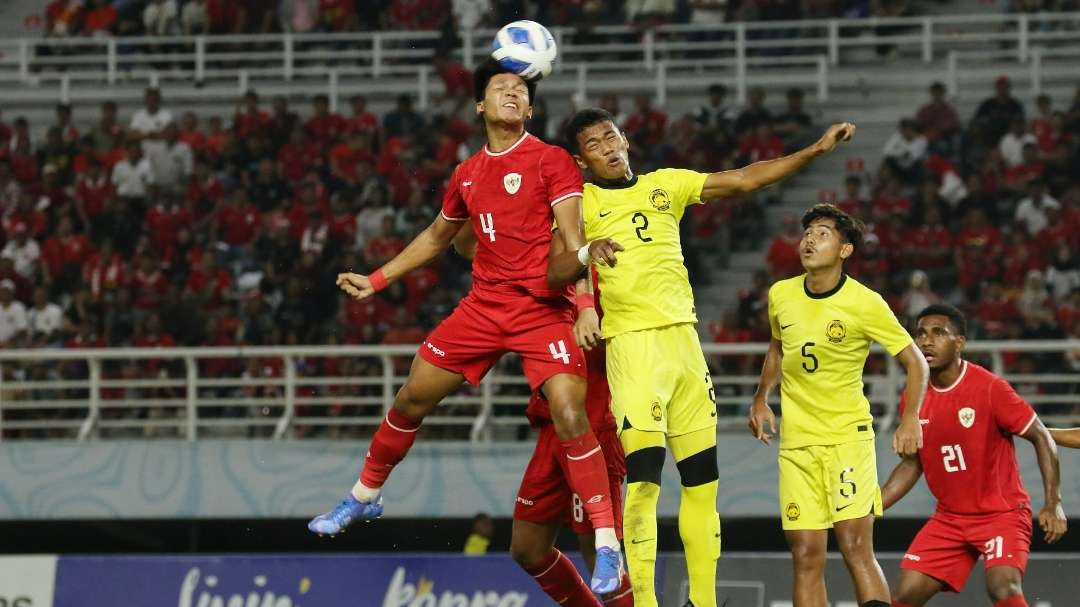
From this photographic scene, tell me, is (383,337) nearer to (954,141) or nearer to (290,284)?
(290,284)

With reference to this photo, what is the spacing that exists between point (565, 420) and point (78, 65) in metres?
18.9

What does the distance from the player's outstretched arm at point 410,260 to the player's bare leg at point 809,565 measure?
94.4 inches

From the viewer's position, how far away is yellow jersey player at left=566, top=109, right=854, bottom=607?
9117 millimetres

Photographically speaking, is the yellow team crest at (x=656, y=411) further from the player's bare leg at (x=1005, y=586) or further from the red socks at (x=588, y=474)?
the player's bare leg at (x=1005, y=586)

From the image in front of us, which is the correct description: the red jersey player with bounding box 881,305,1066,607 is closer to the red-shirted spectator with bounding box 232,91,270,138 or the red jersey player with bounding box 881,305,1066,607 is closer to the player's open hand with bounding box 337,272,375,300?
the player's open hand with bounding box 337,272,375,300

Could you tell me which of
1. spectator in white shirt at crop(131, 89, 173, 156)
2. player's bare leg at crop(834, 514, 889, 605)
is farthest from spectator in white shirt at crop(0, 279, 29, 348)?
player's bare leg at crop(834, 514, 889, 605)

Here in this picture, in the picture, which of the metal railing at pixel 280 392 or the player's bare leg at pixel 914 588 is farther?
the metal railing at pixel 280 392

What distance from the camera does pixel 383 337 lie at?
18141mm

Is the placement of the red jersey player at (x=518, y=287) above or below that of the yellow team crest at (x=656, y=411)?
above

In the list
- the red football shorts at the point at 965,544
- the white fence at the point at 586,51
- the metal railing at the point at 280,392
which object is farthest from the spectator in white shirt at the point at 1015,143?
the red football shorts at the point at 965,544

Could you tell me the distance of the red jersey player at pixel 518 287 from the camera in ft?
30.4

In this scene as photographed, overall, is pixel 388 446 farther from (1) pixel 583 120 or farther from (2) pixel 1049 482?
(2) pixel 1049 482

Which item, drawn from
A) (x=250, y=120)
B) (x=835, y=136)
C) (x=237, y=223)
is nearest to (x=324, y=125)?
(x=250, y=120)

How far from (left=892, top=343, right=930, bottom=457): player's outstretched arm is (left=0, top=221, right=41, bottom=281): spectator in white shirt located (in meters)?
12.8
